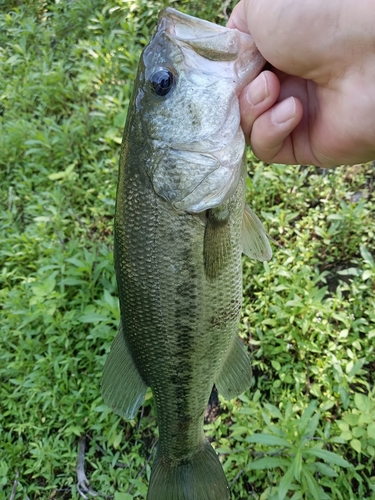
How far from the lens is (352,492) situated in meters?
2.19

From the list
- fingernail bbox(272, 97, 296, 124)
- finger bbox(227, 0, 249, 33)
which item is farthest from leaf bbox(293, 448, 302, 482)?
finger bbox(227, 0, 249, 33)

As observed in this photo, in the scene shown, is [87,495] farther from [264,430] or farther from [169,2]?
[169,2]

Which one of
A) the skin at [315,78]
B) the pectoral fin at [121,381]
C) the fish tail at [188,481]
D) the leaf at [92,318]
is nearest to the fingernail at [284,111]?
the skin at [315,78]

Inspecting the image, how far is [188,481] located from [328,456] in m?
0.69

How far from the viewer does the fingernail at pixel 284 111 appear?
156cm

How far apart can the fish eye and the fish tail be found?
1.69m

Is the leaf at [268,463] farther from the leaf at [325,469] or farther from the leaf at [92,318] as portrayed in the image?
the leaf at [92,318]

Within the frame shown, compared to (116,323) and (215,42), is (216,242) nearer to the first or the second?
(215,42)

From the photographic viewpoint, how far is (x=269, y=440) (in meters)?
2.05

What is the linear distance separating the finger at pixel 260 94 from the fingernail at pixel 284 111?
32mm

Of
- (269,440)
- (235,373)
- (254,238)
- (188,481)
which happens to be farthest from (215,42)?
(188,481)

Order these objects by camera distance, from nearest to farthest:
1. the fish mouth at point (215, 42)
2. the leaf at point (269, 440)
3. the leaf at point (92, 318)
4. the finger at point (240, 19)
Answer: the fish mouth at point (215, 42)
the finger at point (240, 19)
the leaf at point (269, 440)
the leaf at point (92, 318)

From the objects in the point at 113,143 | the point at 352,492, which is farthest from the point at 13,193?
the point at 352,492

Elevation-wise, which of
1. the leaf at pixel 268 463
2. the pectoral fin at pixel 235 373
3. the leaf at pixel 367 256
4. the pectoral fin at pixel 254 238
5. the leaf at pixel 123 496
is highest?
the pectoral fin at pixel 254 238
